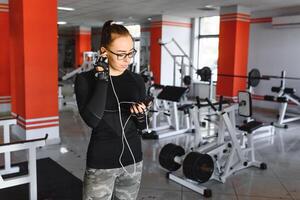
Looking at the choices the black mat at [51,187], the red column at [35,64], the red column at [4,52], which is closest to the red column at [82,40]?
the red column at [4,52]

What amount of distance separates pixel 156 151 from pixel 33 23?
92.1 inches

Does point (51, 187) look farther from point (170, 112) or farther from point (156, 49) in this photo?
point (156, 49)

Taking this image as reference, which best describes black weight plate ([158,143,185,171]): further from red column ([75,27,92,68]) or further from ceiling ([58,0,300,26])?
red column ([75,27,92,68])

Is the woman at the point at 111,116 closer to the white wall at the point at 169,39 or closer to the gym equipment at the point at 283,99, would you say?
the gym equipment at the point at 283,99

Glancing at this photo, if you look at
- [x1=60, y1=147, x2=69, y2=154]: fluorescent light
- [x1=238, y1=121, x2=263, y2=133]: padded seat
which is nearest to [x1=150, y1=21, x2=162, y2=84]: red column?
[x1=60, y1=147, x2=69, y2=154]: fluorescent light

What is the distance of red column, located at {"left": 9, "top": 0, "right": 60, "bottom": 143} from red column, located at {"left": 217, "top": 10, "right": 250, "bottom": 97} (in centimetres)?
438

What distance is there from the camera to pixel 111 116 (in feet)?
4.10

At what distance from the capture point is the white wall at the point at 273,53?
730 centimetres

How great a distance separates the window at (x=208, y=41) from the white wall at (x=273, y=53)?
1.59 metres

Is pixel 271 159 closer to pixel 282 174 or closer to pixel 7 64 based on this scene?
pixel 282 174

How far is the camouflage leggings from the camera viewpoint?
1253 millimetres

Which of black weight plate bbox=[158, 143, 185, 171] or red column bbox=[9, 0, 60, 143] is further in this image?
red column bbox=[9, 0, 60, 143]

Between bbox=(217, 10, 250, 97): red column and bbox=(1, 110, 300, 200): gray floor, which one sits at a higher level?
bbox=(217, 10, 250, 97): red column

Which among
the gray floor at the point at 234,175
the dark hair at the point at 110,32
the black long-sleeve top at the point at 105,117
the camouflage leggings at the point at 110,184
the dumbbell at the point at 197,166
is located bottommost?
the gray floor at the point at 234,175
